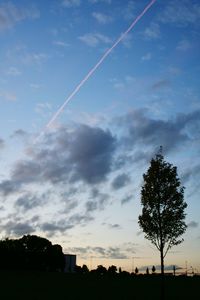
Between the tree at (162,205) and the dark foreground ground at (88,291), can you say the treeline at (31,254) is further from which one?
the tree at (162,205)

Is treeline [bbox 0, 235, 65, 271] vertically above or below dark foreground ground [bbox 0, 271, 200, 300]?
above

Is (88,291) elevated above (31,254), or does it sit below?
below

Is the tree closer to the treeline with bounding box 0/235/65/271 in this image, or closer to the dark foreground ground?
the dark foreground ground

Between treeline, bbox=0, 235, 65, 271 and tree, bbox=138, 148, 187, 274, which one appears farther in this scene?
treeline, bbox=0, 235, 65, 271

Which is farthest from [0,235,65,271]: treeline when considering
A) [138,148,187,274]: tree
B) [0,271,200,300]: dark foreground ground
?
[138,148,187,274]: tree

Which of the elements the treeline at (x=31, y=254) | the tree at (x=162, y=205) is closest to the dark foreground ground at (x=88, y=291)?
the tree at (x=162, y=205)

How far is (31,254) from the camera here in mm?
136625

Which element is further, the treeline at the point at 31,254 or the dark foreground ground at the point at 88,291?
the treeline at the point at 31,254

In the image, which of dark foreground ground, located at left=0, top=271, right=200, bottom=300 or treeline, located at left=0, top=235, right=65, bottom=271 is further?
treeline, located at left=0, top=235, right=65, bottom=271

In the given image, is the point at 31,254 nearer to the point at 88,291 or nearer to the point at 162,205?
the point at 88,291

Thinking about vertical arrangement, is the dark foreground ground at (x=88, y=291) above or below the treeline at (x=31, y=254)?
below

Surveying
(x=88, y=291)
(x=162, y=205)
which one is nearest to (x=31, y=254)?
(x=88, y=291)

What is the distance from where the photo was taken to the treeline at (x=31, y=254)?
126 meters

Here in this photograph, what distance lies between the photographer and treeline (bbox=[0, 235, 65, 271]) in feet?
412
